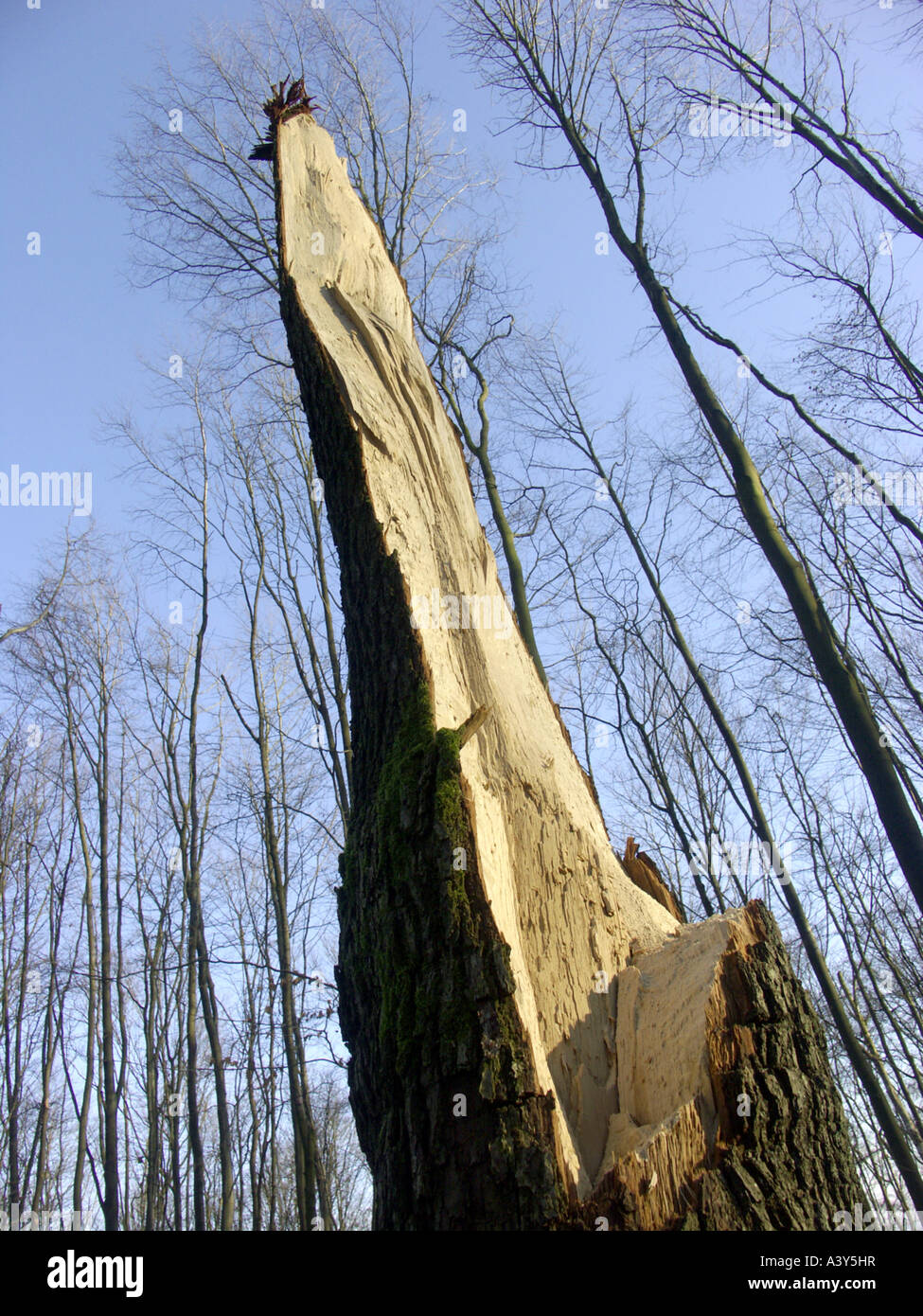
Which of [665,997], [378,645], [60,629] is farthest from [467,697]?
[60,629]

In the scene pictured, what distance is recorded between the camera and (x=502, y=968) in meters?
1.86

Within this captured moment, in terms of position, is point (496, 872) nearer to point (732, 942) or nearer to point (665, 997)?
point (665, 997)

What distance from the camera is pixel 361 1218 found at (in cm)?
2377

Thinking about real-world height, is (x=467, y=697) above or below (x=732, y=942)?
above

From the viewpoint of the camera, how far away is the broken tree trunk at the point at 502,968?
166 centimetres

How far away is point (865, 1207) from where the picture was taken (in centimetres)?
196

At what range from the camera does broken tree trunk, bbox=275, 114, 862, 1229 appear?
5.44ft

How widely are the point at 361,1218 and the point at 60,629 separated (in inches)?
889
